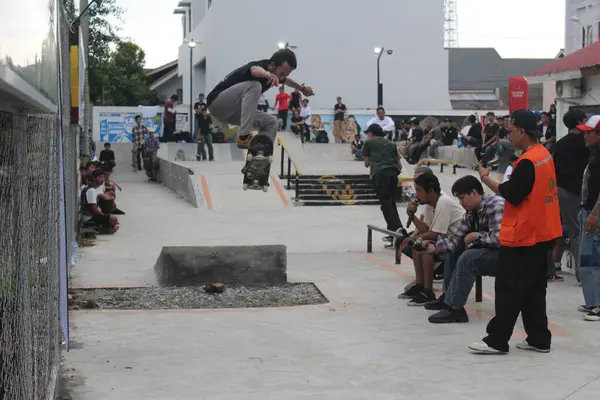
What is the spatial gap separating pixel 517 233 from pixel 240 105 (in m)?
3.13

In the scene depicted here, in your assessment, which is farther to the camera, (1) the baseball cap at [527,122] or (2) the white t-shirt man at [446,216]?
(2) the white t-shirt man at [446,216]

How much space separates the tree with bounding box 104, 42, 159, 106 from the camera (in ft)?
191

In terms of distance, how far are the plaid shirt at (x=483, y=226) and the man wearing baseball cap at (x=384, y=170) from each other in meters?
5.26

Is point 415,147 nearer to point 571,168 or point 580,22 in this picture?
point 580,22

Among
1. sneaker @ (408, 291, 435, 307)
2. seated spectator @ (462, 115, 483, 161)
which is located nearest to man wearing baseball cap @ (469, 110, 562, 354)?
sneaker @ (408, 291, 435, 307)

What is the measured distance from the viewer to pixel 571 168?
380 inches

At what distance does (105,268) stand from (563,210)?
6.01 meters

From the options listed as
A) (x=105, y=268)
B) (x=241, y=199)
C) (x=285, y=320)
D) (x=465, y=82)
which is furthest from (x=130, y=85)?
(x=285, y=320)

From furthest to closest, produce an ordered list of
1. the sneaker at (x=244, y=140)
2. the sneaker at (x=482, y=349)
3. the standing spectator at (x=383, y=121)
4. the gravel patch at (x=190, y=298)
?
1. the standing spectator at (x=383, y=121)
2. the gravel patch at (x=190, y=298)
3. the sneaker at (x=244, y=140)
4. the sneaker at (x=482, y=349)

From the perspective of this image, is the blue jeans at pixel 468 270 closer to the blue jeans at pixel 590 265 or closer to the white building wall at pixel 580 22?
the blue jeans at pixel 590 265

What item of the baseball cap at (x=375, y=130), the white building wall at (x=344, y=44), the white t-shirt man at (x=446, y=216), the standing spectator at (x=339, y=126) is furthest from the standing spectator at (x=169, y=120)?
the white t-shirt man at (x=446, y=216)

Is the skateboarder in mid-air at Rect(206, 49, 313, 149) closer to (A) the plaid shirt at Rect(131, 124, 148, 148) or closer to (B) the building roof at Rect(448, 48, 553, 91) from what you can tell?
(A) the plaid shirt at Rect(131, 124, 148, 148)

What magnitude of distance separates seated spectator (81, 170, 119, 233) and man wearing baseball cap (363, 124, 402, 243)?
504 centimetres

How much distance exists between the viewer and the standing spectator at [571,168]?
9448mm
